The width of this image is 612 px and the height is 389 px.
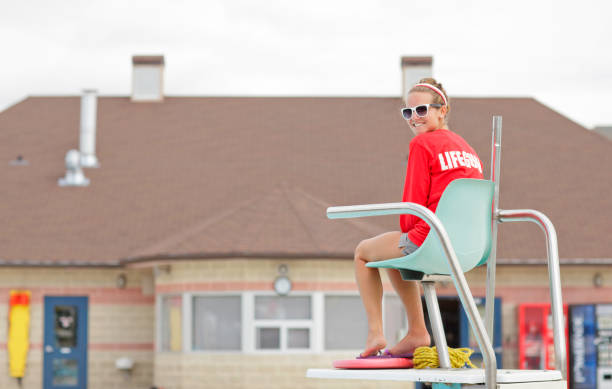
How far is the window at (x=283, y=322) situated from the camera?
18.9 metres

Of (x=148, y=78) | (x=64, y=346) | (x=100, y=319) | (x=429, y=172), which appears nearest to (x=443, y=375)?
(x=429, y=172)

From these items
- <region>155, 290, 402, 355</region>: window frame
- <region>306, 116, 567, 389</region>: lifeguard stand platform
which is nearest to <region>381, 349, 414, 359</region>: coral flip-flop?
<region>306, 116, 567, 389</region>: lifeguard stand platform

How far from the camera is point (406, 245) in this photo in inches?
174

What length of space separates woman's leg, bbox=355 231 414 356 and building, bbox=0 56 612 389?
45.8 ft

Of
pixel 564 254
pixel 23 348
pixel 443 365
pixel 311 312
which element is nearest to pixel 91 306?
pixel 23 348

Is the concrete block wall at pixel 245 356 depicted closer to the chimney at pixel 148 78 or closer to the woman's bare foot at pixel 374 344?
the chimney at pixel 148 78

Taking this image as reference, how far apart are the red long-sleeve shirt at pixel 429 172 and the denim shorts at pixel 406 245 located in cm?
2

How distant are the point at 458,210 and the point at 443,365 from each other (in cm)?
67

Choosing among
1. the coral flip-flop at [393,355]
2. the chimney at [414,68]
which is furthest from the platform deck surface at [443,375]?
the chimney at [414,68]

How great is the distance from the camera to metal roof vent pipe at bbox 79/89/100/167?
24172 millimetres

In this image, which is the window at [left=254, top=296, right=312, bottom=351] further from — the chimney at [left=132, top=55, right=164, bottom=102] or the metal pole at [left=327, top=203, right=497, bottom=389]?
the metal pole at [left=327, top=203, right=497, bottom=389]

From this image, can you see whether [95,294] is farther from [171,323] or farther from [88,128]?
[88,128]

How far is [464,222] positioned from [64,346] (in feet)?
61.7

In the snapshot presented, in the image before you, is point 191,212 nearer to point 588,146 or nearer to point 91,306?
point 91,306
